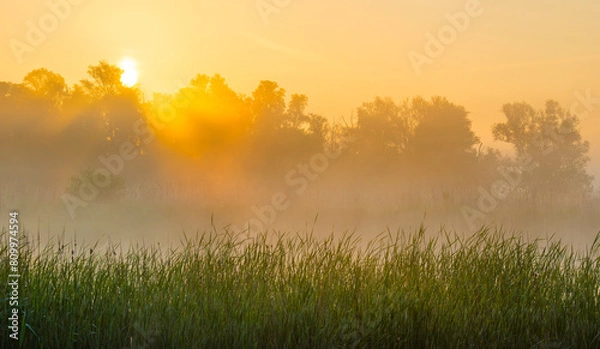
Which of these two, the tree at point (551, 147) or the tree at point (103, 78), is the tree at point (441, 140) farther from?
the tree at point (103, 78)

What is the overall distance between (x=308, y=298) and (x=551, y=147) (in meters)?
37.7

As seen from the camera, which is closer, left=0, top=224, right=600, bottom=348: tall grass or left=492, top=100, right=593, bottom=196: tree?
left=0, top=224, right=600, bottom=348: tall grass

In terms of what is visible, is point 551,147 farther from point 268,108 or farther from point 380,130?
point 268,108

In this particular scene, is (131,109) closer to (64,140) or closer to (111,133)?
(111,133)

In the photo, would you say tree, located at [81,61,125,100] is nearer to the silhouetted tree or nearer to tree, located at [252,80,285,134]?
the silhouetted tree

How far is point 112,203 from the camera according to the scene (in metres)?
29.1

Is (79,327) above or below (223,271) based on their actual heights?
below

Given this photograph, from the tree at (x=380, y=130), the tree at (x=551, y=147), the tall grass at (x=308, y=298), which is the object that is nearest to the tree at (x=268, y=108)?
the tree at (x=380, y=130)

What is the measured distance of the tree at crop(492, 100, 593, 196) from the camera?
39.4 meters

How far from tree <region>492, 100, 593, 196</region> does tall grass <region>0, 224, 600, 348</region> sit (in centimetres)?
3430

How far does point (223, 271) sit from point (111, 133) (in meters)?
30.5

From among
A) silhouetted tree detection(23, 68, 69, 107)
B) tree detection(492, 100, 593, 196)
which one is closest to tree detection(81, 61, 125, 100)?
silhouetted tree detection(23, 68, 69, 107)

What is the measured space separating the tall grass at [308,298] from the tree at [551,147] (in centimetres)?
3430

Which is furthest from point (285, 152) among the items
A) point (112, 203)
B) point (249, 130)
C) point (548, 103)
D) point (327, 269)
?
point (327, 269)
